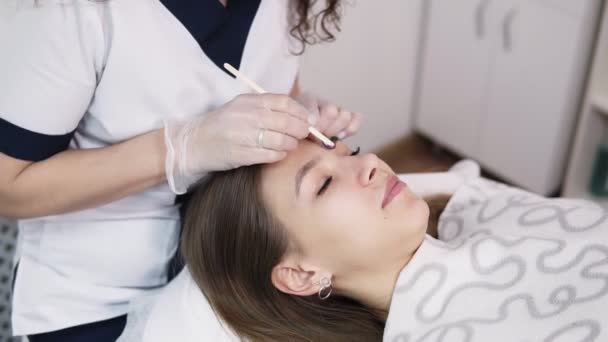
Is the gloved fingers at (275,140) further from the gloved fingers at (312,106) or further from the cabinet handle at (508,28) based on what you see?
the cabinet handle at (508,28)

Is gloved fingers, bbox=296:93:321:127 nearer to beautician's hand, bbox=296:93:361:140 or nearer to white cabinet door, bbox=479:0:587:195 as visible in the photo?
beautician's hand, bbox=296:93:361:140

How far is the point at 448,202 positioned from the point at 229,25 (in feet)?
1.73

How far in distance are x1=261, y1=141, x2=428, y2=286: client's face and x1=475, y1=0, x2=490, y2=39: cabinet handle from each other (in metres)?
1.08

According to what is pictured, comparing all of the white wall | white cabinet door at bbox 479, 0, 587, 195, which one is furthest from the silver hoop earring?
white cabinet door at bbox 479, 0, 587, 195

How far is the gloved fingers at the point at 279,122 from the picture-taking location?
0.97 metres

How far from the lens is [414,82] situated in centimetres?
238

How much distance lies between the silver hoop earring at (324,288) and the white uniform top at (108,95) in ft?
0.94

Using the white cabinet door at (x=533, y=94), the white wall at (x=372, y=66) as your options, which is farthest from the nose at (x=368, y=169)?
the white cabinet door at (x=533, y=94)

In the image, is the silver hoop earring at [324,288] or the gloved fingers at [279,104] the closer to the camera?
the gloved fingers at [279,104]

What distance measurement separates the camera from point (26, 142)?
0.96 meters

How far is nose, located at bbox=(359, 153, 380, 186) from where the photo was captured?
1070mm

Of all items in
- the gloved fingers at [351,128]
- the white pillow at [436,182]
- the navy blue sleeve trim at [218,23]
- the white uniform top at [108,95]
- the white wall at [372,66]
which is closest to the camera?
the white uniform top at [108,95]

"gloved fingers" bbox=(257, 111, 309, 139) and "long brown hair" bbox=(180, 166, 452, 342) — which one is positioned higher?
"gloved fingers" bbox=(257, 111, 309, 139)

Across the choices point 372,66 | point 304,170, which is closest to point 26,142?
point 304,170
